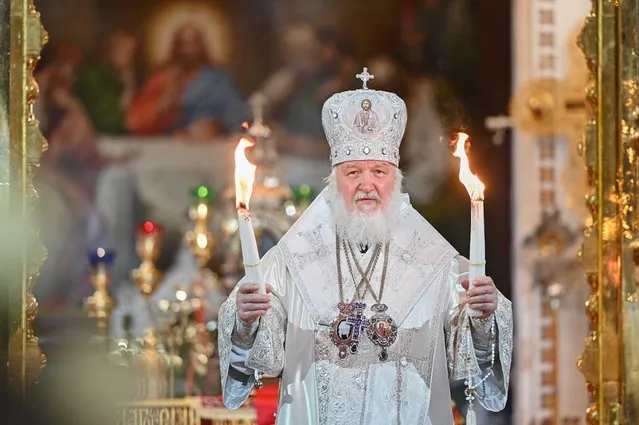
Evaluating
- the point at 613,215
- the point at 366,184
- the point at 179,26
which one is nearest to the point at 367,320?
the point at 366,184

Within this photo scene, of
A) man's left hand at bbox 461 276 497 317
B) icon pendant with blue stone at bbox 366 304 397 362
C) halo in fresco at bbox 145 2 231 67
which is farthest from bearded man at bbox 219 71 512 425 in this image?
halo in fresco at bbox 145 2 231 67

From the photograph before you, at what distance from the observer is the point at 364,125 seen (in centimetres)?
616

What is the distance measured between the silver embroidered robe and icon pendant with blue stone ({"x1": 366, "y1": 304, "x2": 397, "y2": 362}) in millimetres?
22

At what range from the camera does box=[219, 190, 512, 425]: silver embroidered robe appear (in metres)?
5.95

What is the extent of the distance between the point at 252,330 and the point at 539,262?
7.23 metres

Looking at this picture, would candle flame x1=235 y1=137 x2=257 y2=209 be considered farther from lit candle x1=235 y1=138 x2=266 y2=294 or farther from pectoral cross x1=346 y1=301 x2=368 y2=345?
pectoral cross x1=346 y1=301 x2=368 y2=345

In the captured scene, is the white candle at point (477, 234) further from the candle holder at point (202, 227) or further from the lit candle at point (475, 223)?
the candle holder at point (202, 227)

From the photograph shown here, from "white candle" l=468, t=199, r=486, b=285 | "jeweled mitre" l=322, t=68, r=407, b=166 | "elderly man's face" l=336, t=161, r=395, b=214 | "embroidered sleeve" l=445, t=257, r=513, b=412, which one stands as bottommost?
"embroidered sleeve" l=445, t=257, r=513, b=412

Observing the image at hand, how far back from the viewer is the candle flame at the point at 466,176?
550cm

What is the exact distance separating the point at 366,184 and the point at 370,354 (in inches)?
25.3

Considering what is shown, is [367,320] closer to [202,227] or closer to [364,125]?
[364,125]

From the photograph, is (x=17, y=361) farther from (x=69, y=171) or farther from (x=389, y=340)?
(x=69, y=171)

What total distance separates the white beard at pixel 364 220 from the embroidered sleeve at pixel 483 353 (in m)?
0.43

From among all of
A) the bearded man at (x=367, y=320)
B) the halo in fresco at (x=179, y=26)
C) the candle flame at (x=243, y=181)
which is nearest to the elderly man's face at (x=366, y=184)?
the bearded man at (x=367, y=320)
